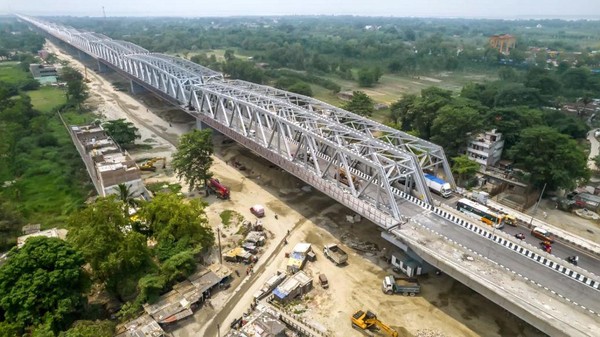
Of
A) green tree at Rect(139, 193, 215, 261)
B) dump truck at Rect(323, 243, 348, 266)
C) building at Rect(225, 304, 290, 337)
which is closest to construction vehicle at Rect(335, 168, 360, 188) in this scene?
dump truck at Rect(323, 243, 348, 266)

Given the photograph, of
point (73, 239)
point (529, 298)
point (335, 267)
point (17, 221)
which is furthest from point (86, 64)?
point (529, 298)

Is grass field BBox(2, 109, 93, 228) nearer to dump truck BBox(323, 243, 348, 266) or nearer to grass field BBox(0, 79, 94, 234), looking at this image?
grass field BBox(0, 79, 94, 234)

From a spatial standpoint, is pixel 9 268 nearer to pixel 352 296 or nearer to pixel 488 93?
pixel 352 296

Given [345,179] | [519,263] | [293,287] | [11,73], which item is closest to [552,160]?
[519,263]

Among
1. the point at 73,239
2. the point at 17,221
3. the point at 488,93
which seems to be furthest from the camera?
the point at 488,93

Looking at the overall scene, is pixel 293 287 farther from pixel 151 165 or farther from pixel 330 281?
pixel 151 165

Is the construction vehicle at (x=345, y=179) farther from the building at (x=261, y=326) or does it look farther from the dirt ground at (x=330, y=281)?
the building at (x=261, y=326)

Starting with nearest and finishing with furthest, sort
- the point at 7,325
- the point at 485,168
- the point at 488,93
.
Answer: the point at 7,325, the point at 485,168, the point at 488,93
